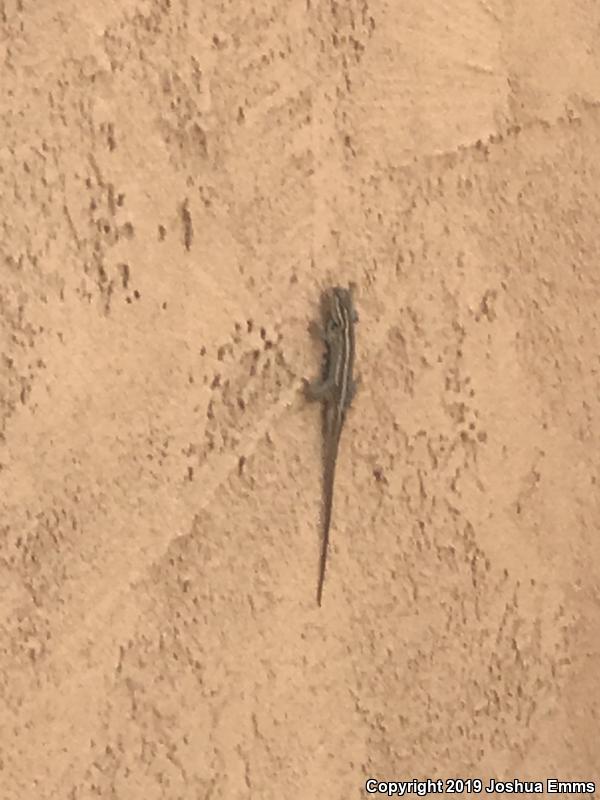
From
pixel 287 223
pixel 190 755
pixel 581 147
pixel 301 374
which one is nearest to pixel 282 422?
pixel 301 374

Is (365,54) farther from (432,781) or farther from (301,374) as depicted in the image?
(432,781)

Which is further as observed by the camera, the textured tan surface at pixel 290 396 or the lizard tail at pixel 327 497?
the lizard tail at pixel 327 497

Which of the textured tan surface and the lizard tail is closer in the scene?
the textured tan surface

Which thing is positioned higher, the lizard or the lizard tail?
the lizard
